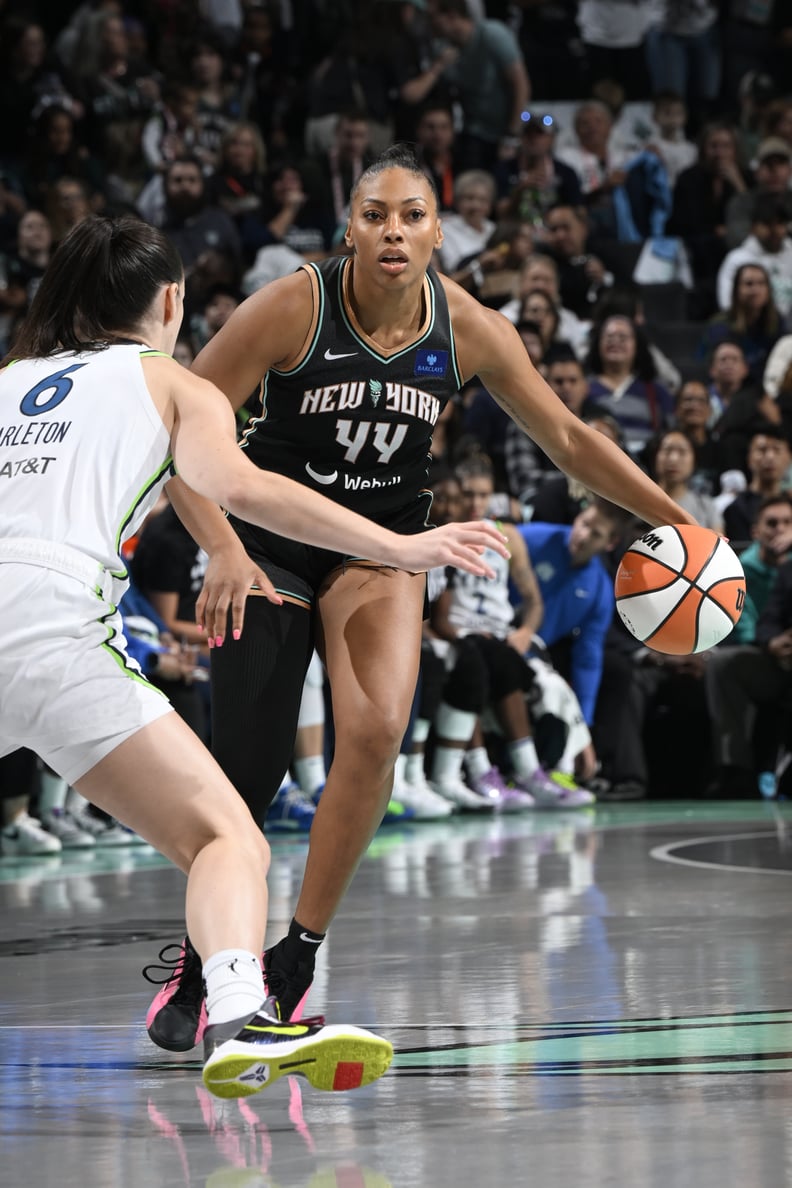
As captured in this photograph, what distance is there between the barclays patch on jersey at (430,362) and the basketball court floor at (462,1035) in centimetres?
156

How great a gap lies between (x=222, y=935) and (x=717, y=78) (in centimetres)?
1453

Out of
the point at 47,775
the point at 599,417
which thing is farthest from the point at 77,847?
the point at 599,417

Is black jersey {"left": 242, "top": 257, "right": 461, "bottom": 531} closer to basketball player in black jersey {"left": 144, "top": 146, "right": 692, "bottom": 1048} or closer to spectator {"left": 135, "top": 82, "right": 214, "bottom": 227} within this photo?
basketball player in black jersey {"left": 144, "top": 146, "right": 692, "bottom": 1048}

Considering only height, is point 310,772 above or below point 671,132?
below

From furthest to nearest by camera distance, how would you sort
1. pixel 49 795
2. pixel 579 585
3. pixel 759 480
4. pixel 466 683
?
pixel 759 480 < pixel 579 585 < pixel 466 683 < pixel 49 795

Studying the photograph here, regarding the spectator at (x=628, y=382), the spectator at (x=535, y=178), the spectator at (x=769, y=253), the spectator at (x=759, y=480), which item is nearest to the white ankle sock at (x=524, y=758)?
the spectator at (x=759, y=480)

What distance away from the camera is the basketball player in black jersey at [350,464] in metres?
4.24

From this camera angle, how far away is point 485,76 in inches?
614

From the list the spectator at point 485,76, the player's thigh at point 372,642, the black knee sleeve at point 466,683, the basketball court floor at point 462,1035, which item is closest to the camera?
the basketball court floor at point 462,1035

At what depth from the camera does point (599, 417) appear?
10.9 meters

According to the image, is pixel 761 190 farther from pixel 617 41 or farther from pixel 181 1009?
pixel 181 1009

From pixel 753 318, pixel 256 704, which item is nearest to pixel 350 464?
pixel 256 704

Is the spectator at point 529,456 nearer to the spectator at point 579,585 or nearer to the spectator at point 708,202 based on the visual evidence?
the spectator at point 579,585

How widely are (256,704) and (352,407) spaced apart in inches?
29.9
